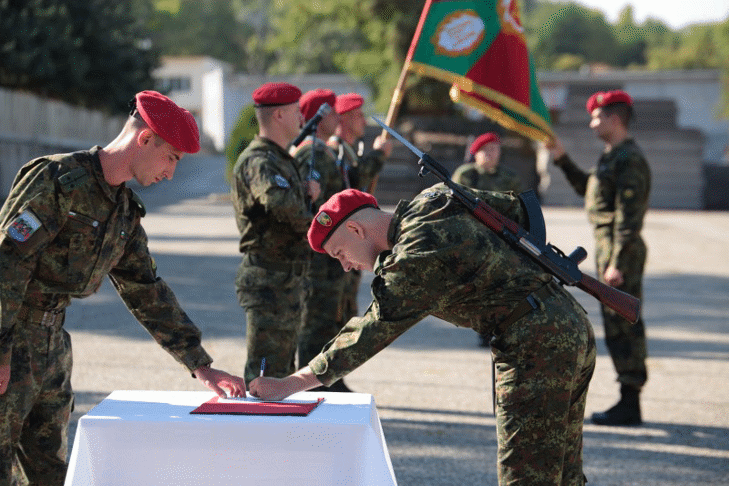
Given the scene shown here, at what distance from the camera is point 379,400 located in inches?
280

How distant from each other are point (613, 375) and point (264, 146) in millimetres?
4104

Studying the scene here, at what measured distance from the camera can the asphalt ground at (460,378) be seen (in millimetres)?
5772

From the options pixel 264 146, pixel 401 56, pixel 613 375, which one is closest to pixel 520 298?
pixel 264 146

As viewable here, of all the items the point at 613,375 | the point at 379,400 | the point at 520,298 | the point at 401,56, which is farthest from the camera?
the point at 401,56

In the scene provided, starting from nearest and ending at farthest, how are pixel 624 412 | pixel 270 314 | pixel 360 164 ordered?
pixel 270 314 → pixel 624 412 → pixel 360 164

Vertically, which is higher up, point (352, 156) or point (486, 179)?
point (352, 156)

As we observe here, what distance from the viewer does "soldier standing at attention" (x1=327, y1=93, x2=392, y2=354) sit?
711 centimetres

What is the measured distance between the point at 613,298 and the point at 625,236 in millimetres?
2874

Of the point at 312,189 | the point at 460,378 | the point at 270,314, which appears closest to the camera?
the point at 270,314

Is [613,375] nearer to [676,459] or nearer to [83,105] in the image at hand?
[676,459]

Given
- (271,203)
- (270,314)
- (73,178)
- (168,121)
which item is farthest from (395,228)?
(270,314)

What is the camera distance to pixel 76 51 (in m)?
31.4

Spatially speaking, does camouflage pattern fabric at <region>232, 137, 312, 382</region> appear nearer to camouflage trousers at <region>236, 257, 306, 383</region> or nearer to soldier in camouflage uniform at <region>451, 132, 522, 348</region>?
camouflage trousers at <region>236, 257, 306, 383</region>

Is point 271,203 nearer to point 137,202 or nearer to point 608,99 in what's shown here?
point 137,202
